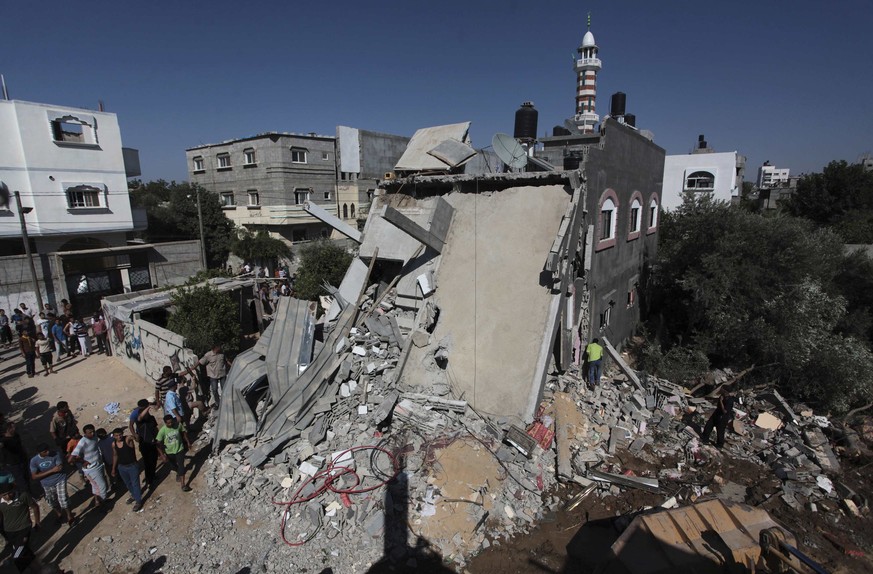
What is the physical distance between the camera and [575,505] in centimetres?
693

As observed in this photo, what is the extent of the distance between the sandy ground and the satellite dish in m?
9.27

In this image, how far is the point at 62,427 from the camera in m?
7.01

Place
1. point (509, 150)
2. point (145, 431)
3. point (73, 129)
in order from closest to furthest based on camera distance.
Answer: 1. point (145, 431)
2. point (509, 150)
3. point (73, 129)

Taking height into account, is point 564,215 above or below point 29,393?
above

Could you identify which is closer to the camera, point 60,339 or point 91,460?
point 91,460

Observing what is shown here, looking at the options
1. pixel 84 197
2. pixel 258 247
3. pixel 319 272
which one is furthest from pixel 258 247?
pixel 319 272

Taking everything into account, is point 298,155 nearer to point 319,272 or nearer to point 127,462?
point 319,272

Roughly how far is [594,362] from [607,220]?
4.36 meters

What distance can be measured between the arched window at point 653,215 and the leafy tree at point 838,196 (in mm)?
20024

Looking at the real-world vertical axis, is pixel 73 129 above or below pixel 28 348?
above

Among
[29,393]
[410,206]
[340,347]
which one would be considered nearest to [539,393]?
[340,347]

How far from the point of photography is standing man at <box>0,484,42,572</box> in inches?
208

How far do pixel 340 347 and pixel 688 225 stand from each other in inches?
509

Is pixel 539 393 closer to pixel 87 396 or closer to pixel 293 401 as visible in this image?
pixel 293 401
